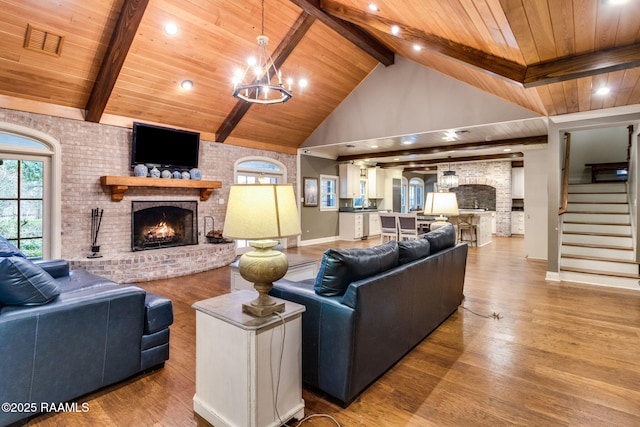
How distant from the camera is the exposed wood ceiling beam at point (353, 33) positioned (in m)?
4.72

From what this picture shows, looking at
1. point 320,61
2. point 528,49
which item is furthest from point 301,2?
point 528,49

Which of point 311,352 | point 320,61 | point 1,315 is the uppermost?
point 320,61

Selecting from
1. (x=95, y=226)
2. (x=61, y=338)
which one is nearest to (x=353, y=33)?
(x=95, y=226)

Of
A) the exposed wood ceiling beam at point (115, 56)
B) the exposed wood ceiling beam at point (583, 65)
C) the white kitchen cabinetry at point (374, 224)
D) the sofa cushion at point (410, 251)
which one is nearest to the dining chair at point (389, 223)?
the white kitchen cabinetry at point (374, 224)

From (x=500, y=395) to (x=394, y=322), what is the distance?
0.79 meters

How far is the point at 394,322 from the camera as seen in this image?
95.5 inches

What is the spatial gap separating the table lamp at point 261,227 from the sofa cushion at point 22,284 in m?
1.21

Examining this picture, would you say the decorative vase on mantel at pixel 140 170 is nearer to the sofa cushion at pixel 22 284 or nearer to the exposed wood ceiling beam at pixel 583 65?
the sofa cushion at pixel 22 284

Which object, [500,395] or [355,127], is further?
[355,127]

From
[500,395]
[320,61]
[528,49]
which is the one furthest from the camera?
[320,61]

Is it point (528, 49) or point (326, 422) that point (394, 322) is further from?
point (528, 49)

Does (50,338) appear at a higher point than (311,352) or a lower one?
higher

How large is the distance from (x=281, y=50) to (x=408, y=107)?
2771 mm

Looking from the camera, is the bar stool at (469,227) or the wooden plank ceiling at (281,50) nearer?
the wooden plank ceiling at (281,50)
